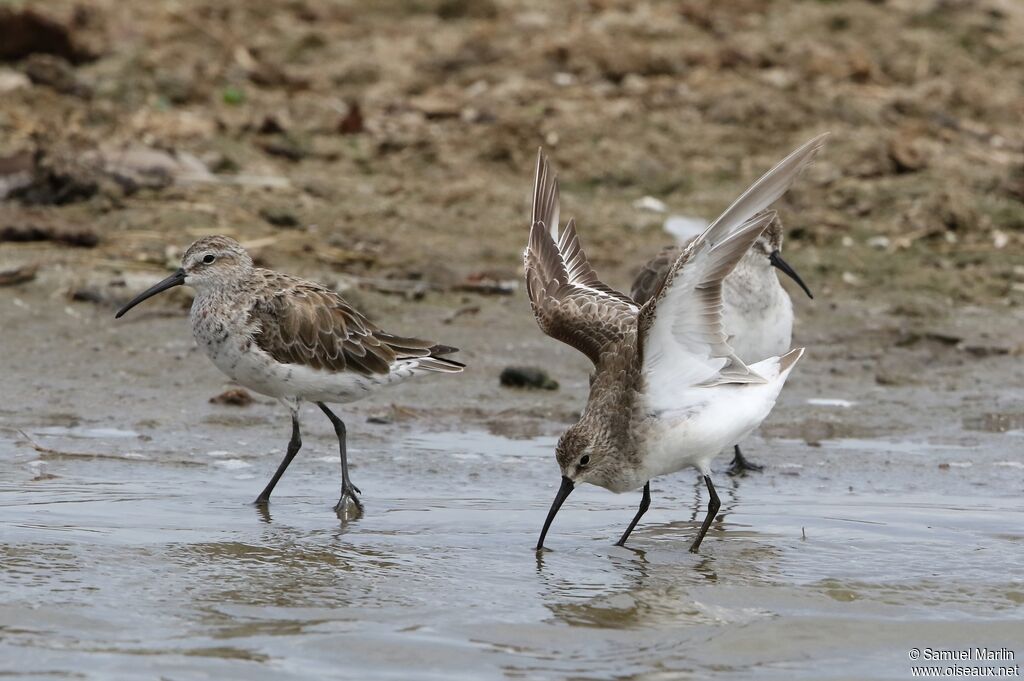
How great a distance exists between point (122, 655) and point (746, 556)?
2953 millimetres

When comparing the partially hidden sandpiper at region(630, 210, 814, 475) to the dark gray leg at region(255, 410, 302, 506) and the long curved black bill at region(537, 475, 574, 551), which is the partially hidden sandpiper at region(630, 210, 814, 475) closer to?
the long curved black bill at region(537, 475, 574, 551)

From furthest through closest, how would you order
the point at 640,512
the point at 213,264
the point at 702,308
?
the point at 213,264 < the point at 640,512 < the point at 702,308

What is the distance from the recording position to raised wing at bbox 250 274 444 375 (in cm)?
816

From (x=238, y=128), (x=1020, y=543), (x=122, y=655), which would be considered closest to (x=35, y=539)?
(x=122, y=655)

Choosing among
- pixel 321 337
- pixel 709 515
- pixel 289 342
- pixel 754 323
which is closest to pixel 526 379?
pixel 754 323

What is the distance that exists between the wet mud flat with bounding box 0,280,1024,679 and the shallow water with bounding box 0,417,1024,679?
17mm

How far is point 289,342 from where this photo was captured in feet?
26.8

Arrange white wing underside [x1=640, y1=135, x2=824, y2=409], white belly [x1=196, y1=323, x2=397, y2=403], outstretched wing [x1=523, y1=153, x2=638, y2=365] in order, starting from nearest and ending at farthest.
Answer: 1. white wing underside [x1=640, y1=135, x2=824, y2=409]
2. outstretched wing [x1=523, y1=153, x2=638, y2=365]
3. white belly [x1=196, y1=323, x2=397, y2=403]

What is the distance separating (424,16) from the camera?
16500 mm

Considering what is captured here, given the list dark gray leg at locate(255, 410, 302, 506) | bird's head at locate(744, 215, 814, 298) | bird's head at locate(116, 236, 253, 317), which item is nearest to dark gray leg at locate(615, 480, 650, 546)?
dark gray leg at locate(255, 410, 302, 506)

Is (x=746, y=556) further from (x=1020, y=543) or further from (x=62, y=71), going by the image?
(x=62, y=71)

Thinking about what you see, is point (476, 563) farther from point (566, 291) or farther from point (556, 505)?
point (566, 291)

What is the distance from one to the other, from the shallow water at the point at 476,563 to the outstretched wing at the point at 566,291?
966mm

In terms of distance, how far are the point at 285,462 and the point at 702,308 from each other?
2.52 meters
